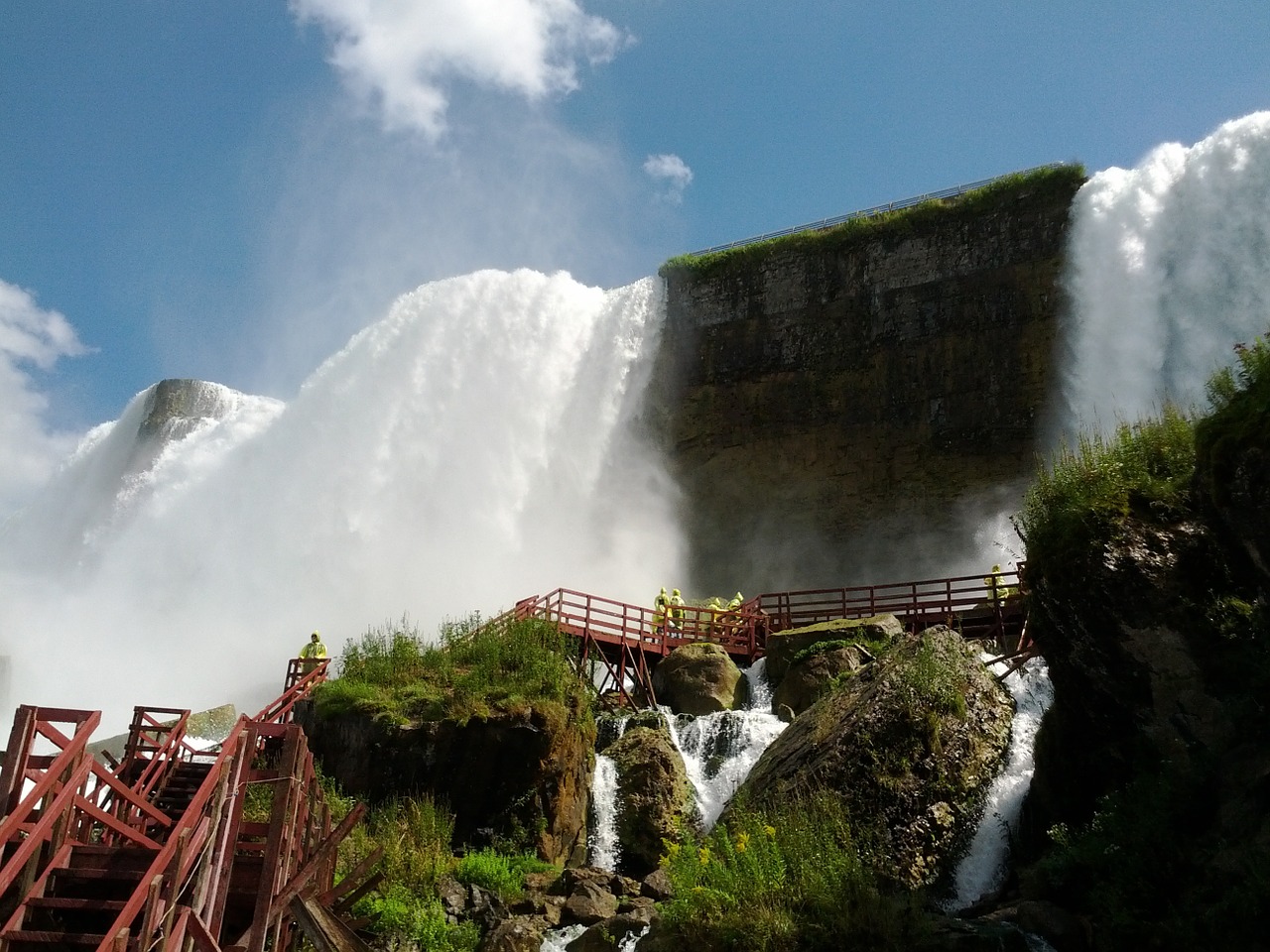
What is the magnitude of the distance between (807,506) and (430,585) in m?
12.2

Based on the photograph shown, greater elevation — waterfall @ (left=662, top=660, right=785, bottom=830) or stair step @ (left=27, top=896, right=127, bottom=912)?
waterfall @ (left=662, top=660, right=785, bottom=830)

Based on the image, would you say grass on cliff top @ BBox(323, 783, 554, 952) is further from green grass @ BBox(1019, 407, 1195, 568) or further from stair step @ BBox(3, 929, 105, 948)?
green grass @ BBox(1019, 407, 1195, 568)

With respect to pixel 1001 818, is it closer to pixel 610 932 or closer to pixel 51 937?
pixel 610 932

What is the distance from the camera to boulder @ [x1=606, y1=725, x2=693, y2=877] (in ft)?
46.4

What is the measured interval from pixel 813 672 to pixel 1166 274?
17.7 m

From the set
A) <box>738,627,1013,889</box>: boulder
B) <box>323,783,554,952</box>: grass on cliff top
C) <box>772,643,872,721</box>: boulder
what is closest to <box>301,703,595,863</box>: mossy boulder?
<box>323,783,554,952</box>: grass on cliff top

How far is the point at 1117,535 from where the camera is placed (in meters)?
9.05

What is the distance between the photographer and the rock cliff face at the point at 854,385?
30562 mm

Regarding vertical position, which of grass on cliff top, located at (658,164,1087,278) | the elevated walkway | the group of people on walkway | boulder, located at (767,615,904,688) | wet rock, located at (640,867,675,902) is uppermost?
grass on cliff top, located at (658,164,1087,278)

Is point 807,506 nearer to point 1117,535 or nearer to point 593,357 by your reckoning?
point 593,357

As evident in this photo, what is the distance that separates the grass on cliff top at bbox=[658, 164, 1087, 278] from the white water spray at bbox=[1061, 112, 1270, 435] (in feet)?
3.33

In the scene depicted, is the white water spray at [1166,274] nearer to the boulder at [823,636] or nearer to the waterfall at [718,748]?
the boulder at [823,636]

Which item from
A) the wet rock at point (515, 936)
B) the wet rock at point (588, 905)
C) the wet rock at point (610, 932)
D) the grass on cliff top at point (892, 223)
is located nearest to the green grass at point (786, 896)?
the wet rock at point (610, 932)

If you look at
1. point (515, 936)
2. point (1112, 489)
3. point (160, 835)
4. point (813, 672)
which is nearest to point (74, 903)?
point (160, 835)
